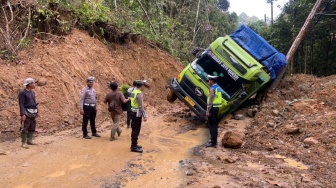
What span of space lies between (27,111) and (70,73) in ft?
12.0

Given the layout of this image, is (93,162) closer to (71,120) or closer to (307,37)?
(71,120)

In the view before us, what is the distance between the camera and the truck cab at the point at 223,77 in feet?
30.3

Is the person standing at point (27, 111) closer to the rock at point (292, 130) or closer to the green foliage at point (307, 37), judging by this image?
the rock at point (292, 130)

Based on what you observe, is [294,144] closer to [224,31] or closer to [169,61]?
[169,61]

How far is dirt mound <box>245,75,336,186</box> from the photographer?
6.53 metres

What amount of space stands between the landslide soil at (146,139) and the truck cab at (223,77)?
2.57 ft

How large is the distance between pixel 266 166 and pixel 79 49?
301 inches

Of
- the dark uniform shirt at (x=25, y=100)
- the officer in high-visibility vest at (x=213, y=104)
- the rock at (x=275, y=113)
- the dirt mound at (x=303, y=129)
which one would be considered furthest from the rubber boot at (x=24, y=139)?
the rock at (x=275, y=113)

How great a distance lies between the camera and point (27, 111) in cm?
655

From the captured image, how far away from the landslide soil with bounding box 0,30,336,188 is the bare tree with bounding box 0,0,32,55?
1.59 feet

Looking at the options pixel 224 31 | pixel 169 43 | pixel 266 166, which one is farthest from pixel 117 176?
pixel 224 31

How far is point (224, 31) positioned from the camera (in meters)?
30.7

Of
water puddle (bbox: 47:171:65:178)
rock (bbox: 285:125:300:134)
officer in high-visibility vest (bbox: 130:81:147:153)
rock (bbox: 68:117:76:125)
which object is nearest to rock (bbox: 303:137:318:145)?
rock (bbox: 285:125:300:134)

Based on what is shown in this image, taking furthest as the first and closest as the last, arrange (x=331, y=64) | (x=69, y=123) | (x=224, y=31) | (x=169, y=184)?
(x=224, y=31), (x=331, y=64), (x=69, y=123), (x=169, y=184)
